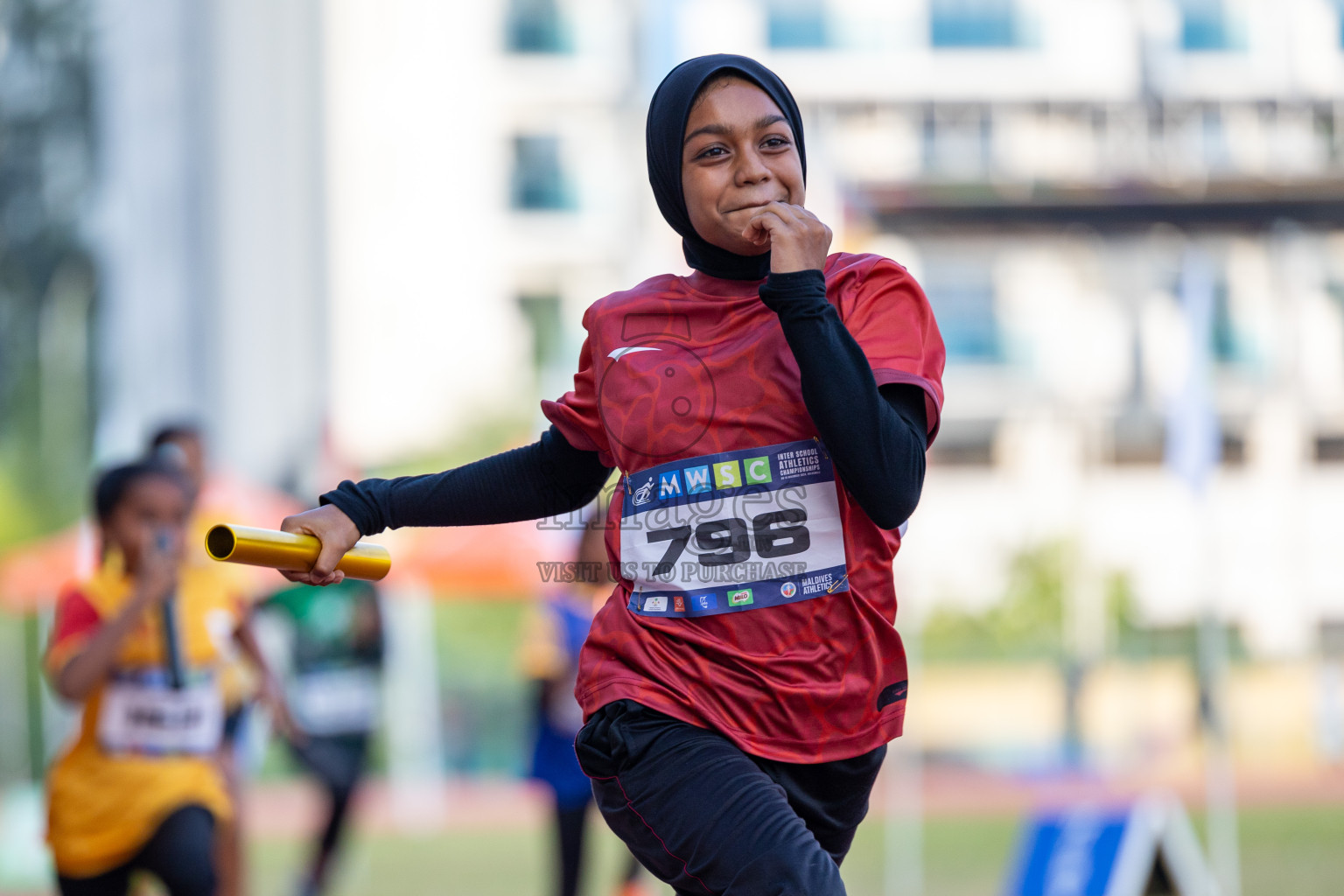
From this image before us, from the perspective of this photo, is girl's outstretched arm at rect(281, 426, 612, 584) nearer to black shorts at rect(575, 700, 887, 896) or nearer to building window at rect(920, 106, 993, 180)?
black shorts at rect(575, 700, 887, 896)

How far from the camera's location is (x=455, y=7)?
32938 mm

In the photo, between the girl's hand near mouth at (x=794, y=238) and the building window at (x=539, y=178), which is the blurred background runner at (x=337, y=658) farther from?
the building window at (x=539, y=178)

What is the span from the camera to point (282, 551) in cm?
244

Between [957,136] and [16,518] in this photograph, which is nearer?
→ [16,518]

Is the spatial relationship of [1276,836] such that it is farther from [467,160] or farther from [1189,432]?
[467,160]

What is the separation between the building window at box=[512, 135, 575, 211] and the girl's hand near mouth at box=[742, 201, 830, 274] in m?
31.3

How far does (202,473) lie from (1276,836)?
7.68 meters

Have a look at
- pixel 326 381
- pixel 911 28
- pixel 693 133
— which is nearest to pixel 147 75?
pixel 326 381

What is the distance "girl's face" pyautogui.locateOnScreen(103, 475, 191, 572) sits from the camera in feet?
16.5

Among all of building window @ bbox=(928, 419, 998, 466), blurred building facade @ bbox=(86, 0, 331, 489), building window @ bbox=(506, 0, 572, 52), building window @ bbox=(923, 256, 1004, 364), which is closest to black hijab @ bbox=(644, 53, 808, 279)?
blurred building facade @ bbox=(86, 0, 331, 489)

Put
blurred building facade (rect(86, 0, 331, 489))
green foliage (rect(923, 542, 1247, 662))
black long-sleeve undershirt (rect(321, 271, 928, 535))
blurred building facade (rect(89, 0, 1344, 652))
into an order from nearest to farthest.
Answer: black long-sleeve undershirt (rect(321, 271, 928, 535)) < green foliage (rect(923, 542, 1247, 662)) < blurred building facade (rect(86, 0, 331, 489)) < blurred building facade (rect(89, 0, 1344, 652))

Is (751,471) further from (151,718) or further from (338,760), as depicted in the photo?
(338,760)

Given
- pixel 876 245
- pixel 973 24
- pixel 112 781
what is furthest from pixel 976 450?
pixel 112 781

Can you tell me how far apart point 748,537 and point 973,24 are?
3326 centimetres
